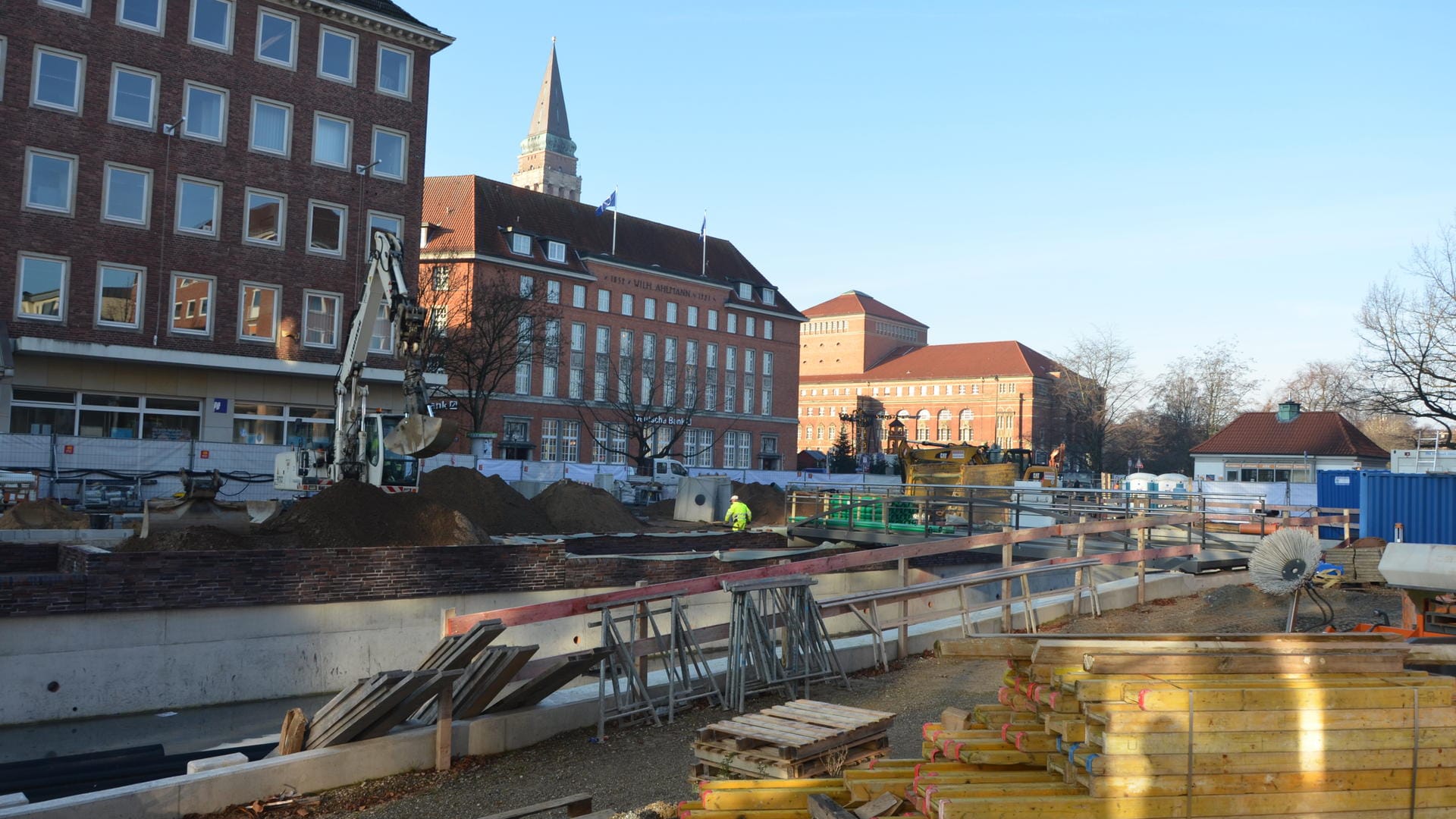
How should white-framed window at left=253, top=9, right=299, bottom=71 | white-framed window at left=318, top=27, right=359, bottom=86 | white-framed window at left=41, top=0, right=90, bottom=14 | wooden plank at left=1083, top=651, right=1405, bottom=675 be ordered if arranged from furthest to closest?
white-framed window at left=318, top=27, right=359, bottom=86 → white-framed window at left=253, top=9, right=299, bottom=71 → white-framed window at left=41, top=0, right=90, bottom=14 → wooden plank at left=1083, top=651, right=1405, bottom=675

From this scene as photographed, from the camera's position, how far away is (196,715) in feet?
45.1

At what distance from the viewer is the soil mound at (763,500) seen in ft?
128

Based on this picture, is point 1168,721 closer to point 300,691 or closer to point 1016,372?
point 300,691

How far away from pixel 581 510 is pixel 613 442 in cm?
3912

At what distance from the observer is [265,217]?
36094mm

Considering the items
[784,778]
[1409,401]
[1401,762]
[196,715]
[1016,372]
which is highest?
[1016,372]

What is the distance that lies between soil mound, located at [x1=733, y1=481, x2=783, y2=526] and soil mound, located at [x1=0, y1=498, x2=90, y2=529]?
20.6m

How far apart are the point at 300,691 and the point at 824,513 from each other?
17.0m

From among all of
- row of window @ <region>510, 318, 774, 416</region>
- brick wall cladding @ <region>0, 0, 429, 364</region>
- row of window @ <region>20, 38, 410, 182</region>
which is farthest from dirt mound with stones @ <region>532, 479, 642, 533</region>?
row of window @ <region>510, 318, 774, 416</region>

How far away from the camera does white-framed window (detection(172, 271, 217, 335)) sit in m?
34.4

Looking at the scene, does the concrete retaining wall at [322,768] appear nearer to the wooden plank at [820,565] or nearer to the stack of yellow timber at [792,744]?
the wooden plank at [820,565]

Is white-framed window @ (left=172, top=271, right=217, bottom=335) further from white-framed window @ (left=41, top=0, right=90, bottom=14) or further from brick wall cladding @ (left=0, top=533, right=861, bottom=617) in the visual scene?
brick wall cladding @ (left=0, top=533, right=861, bottom=617)

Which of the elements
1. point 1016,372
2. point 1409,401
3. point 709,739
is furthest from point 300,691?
point 1016,372

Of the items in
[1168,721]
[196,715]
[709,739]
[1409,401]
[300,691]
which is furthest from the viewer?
[1409,401]
